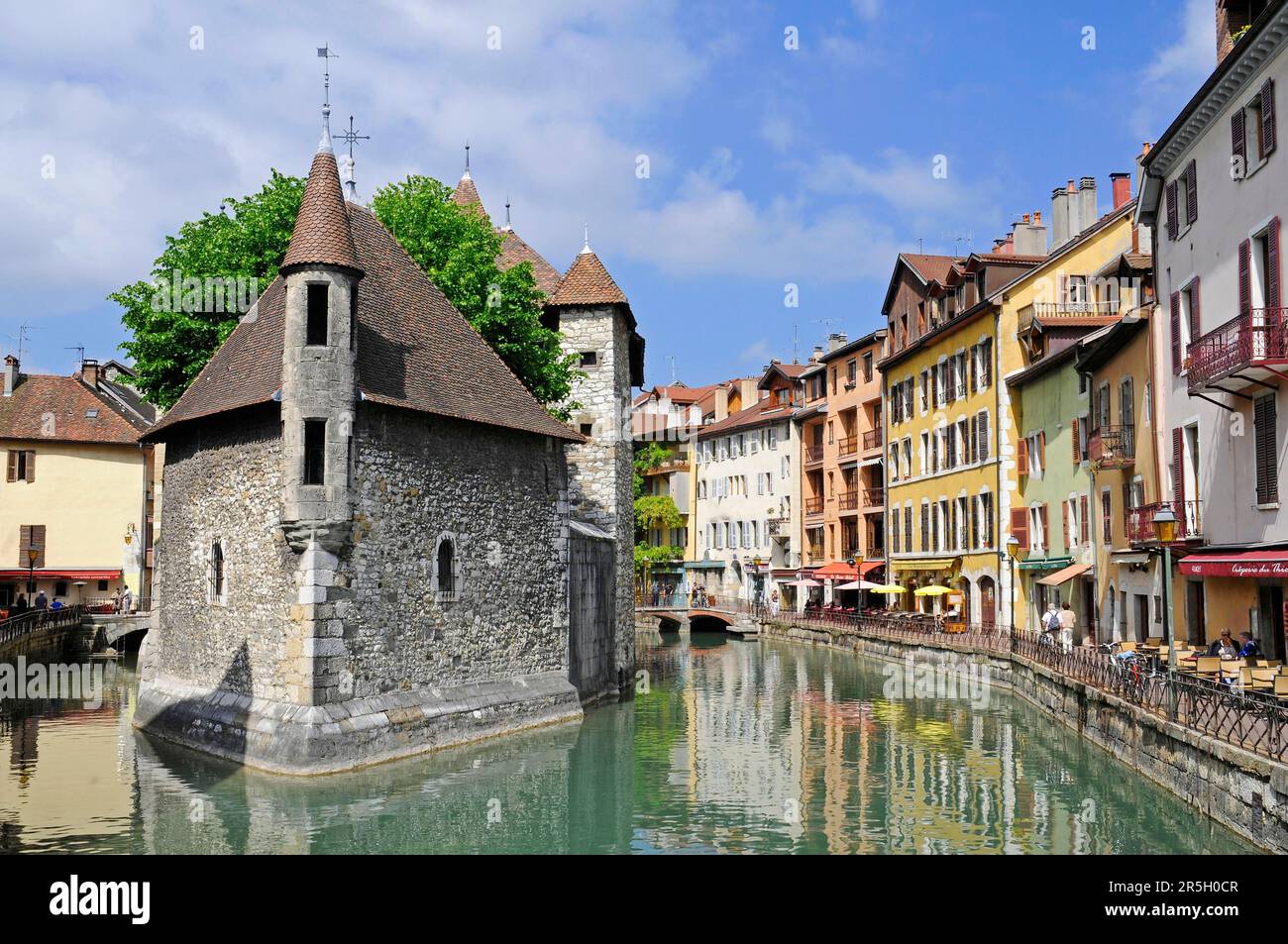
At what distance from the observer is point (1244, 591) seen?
21.9 m

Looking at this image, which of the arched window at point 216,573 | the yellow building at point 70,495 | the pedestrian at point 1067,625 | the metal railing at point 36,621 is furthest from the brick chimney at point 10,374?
the pedestrian at point 1067,625

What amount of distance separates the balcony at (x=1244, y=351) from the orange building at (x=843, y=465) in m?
29.2

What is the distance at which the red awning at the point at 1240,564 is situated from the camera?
Answer: 18062mm

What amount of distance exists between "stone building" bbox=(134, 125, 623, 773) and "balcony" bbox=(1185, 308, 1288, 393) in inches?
496

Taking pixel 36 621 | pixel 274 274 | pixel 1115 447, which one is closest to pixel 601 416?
pixel 274 274

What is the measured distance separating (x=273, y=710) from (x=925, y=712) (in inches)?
638

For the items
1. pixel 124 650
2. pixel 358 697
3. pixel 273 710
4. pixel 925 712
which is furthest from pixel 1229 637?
pixel 124 650

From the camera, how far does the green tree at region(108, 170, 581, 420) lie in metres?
28.7

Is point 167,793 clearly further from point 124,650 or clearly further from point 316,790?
point 124,650

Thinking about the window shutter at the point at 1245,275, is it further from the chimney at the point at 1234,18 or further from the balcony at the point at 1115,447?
the balcony at the point at 1115,447

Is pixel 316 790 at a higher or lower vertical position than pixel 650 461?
lower

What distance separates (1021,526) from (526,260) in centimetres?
1852

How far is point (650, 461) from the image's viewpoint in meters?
67.9

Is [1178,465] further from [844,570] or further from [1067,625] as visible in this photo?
[844,570]
